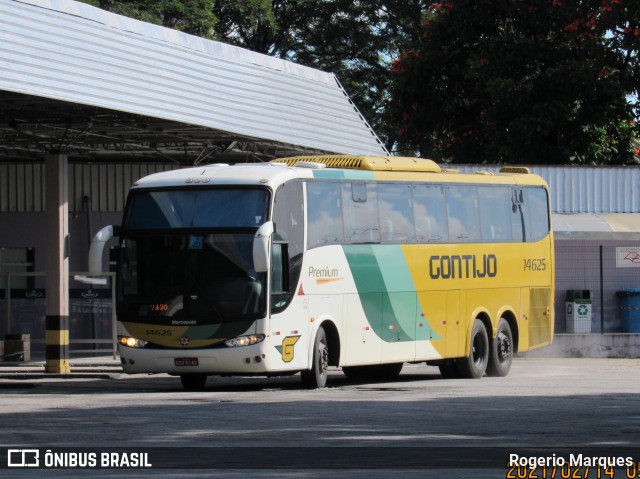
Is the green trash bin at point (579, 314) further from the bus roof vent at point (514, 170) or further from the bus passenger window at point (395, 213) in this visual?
the bus passenger window at point (395, 213)

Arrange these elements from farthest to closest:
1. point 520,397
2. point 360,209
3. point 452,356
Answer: point 452,356, point 360,209, point 520,397

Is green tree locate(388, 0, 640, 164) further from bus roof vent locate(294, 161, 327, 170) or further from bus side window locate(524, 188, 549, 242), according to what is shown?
bus roof vent locate(294, 161, 327, 170)

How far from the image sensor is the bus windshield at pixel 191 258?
2230cm

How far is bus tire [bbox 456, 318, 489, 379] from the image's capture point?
88.5ft

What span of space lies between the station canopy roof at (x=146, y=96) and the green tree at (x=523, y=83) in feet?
38.3

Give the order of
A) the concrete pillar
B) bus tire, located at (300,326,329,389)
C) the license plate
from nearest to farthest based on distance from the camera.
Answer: the license plate → bus tire, located at (300,326,329,389) → the concrete pillar

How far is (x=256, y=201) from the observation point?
2247cm

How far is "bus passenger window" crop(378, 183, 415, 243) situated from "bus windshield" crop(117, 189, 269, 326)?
330 centimetres

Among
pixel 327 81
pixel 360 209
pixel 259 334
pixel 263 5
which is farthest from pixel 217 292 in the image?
pixel 263 5

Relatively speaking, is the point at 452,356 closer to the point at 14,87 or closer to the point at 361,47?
the point at 14,87

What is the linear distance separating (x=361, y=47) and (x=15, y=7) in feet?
132

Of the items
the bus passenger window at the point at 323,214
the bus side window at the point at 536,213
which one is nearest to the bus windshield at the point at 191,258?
the bus passenger window at the point at 323,214

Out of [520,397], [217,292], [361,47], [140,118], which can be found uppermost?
[361,47]

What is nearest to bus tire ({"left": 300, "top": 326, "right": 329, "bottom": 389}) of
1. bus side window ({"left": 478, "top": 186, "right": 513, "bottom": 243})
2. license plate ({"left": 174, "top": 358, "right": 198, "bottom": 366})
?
license plate ({"left": 174, "top": 358, "right": 198, "bottom": 366})
